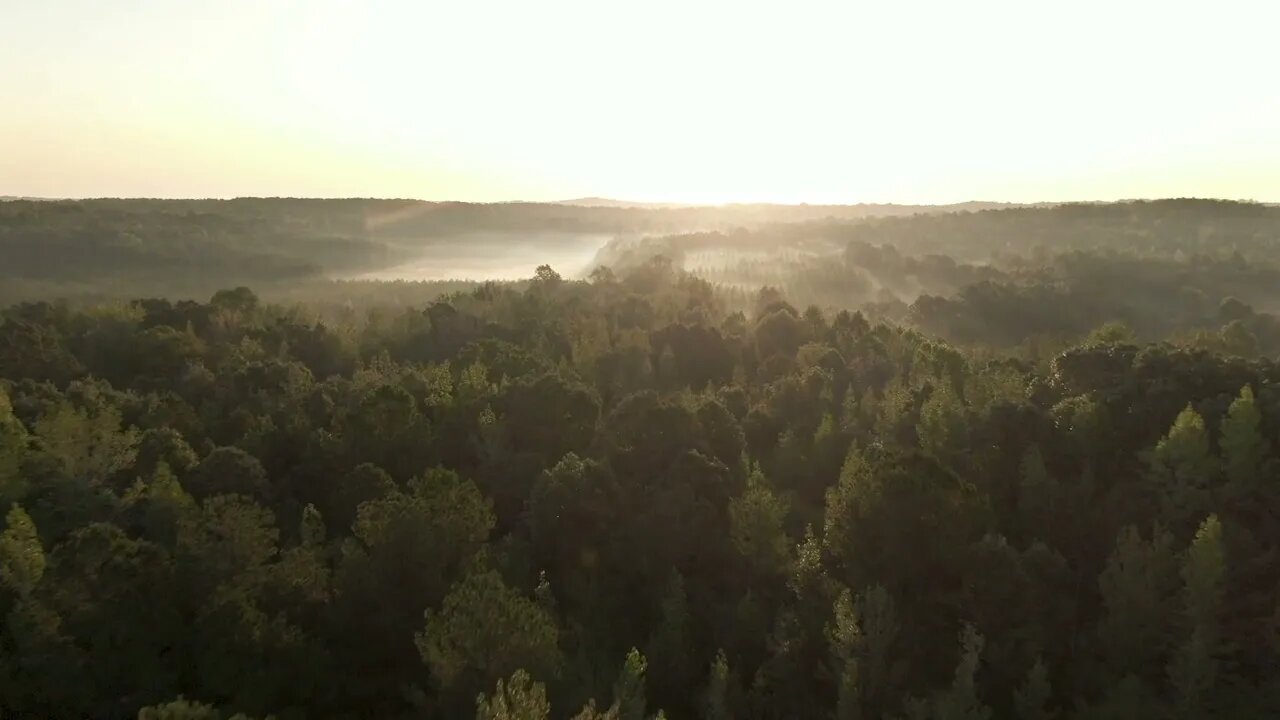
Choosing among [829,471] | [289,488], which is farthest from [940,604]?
[289,488]

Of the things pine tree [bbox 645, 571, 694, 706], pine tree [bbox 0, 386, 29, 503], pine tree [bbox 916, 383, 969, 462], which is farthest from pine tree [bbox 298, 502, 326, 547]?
pine tree [bbox 916, 383, 969, 462]

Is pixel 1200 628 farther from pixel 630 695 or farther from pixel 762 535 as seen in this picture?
pixel 630 695

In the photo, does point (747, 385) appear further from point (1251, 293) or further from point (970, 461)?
Answer: point (1251, 293)

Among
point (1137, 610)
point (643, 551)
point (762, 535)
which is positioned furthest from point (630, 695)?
point (1137, 610)

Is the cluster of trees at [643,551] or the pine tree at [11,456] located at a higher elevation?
the pine tree at [11,456]

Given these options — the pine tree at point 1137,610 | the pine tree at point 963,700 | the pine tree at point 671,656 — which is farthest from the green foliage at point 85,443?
the pine tree at point 1137,610

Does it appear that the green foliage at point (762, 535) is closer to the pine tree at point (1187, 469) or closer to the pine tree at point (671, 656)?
the pine tree at point (671, 656)

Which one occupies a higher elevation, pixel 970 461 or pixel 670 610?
pixel 970 461

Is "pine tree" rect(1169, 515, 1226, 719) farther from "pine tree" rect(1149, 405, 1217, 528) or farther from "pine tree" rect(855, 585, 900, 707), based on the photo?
"pine tree" rect(855, 585, 900, 707)

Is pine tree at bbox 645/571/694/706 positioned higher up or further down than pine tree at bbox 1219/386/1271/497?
further down
